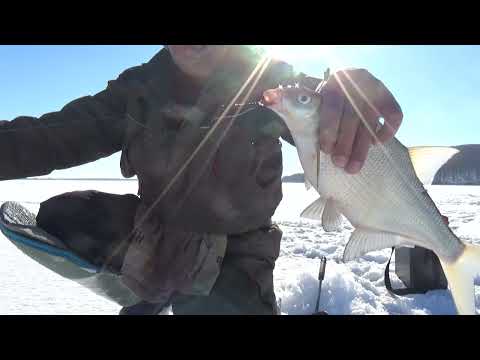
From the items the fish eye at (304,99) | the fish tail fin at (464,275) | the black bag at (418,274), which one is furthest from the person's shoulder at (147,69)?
the black bag at (418,274)

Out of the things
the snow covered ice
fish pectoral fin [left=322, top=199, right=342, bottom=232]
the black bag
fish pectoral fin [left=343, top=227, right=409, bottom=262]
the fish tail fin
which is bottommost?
the snow covered ice

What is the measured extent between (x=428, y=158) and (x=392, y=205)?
0.33 metres

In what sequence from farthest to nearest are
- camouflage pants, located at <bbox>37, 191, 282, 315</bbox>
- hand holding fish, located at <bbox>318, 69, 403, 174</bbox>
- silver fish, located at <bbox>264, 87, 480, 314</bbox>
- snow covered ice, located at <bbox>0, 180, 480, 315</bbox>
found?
snow covered ice, located at <bbox>0, 180, 480, 315</bbox> < camouflage pants, located at <bbox>37, 191, 282, 315</bbox> < silver fish, located at <bbox>264, 87, 480, 314</bbox> < hand holding fish, located at <bbox>318, 69, 403, 174</bbox>

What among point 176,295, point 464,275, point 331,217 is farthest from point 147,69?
point 464,275

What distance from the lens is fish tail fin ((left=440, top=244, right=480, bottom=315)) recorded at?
2041mm

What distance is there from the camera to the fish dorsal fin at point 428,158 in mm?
2041

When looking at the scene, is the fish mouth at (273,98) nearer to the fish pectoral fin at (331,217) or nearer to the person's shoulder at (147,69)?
the fish pectoral fin at (331,217)

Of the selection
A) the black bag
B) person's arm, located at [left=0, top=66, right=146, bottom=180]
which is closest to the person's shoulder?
person's arm, located at [left=0, top=66, right=146, bottom=180]

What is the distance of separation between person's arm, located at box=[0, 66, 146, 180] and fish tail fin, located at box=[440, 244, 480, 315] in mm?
2263

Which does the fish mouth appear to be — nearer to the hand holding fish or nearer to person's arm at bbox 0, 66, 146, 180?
the hand holding fish

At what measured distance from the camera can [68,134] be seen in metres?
2.52

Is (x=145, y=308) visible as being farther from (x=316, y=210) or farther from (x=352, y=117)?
(x=352, y=117)

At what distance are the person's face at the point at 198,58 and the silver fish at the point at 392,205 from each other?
101 cm
